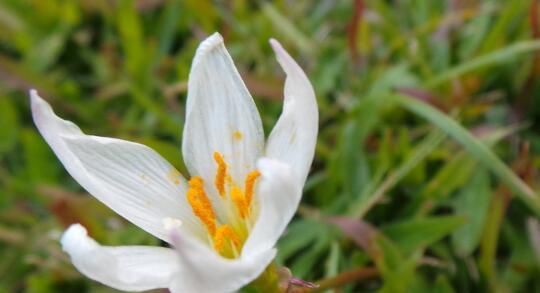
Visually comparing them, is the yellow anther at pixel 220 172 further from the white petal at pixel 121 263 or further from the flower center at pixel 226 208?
the white petal at pixel 121 263

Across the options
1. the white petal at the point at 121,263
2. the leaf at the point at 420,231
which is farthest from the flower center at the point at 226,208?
the leaf at the point at 420,231

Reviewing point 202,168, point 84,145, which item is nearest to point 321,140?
point 202,168

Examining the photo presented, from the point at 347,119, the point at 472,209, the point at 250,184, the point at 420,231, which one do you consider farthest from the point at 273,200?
the point at 347,119

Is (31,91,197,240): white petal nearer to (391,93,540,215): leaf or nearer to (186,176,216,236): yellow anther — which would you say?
(186,176,216,236): yellow anther

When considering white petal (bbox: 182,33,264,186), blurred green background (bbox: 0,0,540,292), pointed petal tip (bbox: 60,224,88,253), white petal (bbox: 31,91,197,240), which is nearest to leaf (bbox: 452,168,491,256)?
blurred green background (bbox: 0,0,540,292)

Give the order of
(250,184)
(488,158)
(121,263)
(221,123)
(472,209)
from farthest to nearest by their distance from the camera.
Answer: (472,209) < (488,158) < (221,123) < (250,184) < (121,263)

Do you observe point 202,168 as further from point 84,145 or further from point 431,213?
point 431,213

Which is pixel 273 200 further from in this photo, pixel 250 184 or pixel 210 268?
pixel 250 184
